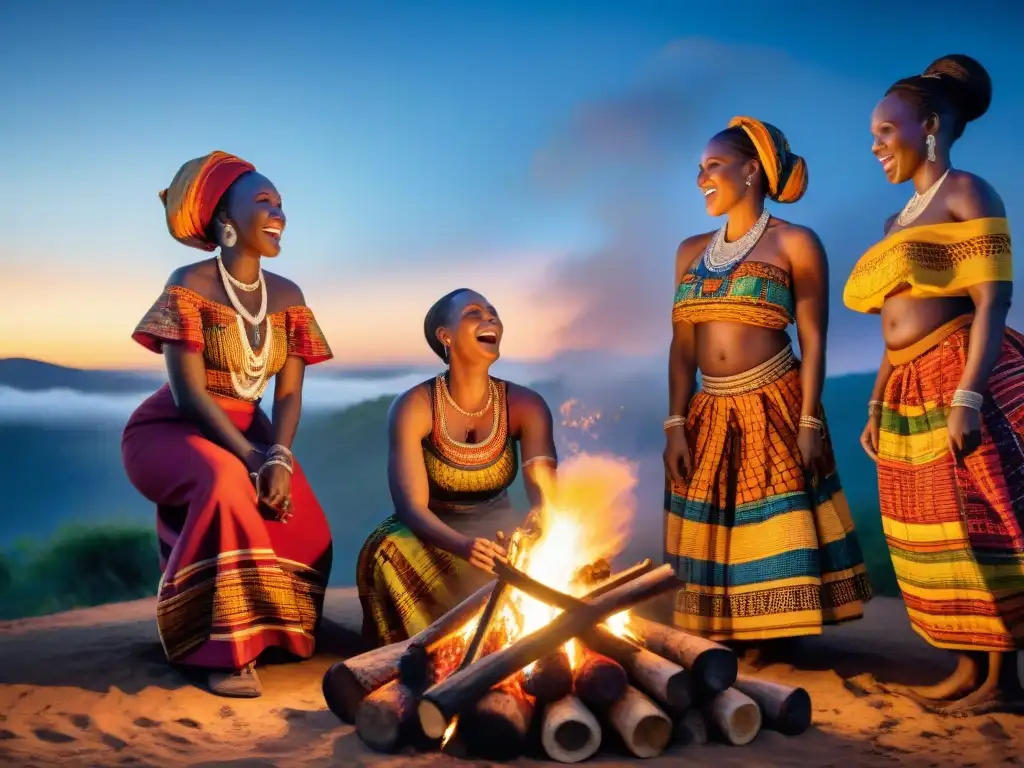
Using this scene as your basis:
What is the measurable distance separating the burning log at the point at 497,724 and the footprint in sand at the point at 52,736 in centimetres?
154

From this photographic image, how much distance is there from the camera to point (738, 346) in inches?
193

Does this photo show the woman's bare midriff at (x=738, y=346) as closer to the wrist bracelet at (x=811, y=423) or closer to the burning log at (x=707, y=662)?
the wrist bracelet at (x=811, y=423)

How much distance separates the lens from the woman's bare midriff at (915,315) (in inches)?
167

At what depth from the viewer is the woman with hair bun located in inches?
194

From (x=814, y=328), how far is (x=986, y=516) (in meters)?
1.16

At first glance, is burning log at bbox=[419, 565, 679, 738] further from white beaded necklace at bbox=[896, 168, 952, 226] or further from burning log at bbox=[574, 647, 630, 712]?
white beaded necklace at bbox=[896, 168, 952, 226]

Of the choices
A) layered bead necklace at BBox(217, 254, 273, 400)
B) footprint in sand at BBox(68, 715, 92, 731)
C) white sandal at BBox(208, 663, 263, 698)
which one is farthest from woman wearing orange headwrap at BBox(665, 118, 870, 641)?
footprint in sand at BBox(68, 715, 92, 731)

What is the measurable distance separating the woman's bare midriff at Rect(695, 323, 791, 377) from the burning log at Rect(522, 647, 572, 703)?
1.81m

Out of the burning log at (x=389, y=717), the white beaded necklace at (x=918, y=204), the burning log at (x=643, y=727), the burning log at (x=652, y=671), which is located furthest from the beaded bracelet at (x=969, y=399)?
the burning log at (x=389, y=717)

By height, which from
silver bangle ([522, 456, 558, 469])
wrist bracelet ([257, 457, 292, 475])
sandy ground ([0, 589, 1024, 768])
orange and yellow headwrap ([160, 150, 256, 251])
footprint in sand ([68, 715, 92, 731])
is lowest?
footprint in sand ([68, 715, 92, 731])

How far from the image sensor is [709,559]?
4.97 metres

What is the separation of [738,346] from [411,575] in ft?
6.20

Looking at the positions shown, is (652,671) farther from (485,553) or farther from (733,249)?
(733,249)

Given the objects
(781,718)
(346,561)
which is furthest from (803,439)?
(346,561)
